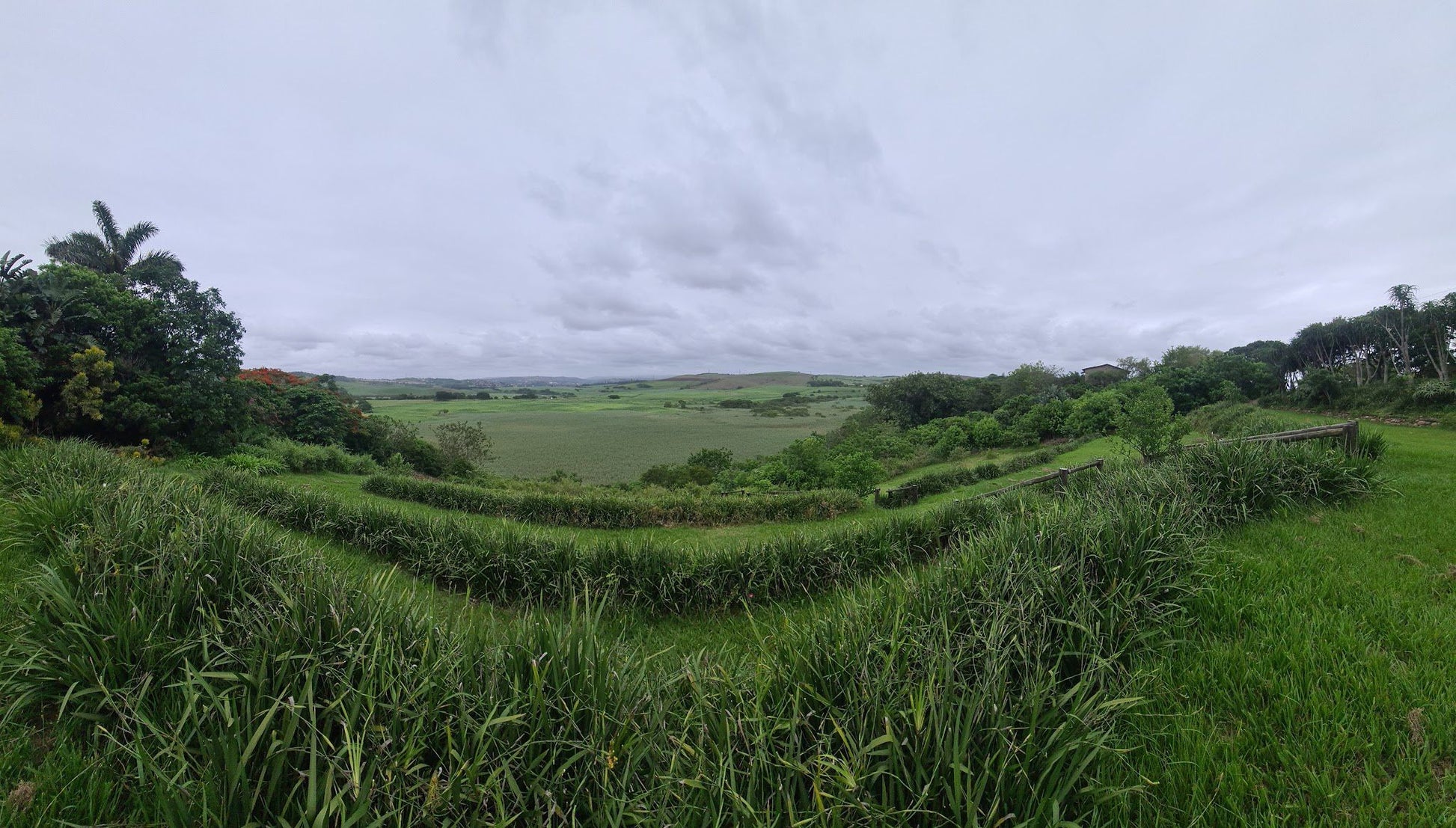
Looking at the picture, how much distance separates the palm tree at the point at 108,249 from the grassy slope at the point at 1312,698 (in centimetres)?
2468

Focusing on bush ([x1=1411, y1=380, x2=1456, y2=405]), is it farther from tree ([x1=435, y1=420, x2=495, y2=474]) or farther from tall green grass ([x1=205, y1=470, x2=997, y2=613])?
tree ([x1=435, y1=420, x2=495, y2=474])

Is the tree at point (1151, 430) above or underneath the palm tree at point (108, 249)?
underneath

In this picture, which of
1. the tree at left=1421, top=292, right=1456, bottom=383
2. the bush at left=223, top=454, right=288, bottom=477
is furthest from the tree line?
the tree at left=1421, top=292, right=1456, bottom=383

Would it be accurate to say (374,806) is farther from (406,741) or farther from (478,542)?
(478,542)

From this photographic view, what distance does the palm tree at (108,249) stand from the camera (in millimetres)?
15031

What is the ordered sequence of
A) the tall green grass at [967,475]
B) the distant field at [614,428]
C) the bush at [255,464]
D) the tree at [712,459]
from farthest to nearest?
the distant field at [614,428] < the tree at [712,459] < the tall green grass at [967,475] < the bush at [255,464]

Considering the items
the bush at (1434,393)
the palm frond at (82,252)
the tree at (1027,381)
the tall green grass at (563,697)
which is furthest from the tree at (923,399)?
the palm frond at (82,252)

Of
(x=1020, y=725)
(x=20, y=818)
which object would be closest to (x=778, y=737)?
(x=1020, y=725)

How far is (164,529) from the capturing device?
3.45 metres

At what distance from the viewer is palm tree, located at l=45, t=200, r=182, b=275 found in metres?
15.0

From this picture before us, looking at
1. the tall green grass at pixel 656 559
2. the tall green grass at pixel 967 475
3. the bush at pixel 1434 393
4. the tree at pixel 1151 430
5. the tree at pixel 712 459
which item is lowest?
the tree at pixel 712 459

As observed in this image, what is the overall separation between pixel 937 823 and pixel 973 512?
5.66 metres

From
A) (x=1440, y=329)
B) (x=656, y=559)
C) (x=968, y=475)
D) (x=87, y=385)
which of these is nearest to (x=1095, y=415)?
(x=968, y=475)

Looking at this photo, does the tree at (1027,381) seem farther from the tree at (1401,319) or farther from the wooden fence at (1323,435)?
the wooden fence at (1323,435)
